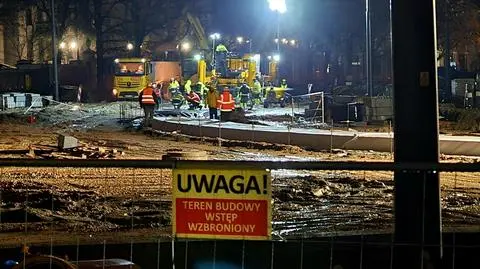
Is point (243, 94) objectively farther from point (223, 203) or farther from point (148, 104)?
point (223, 203)

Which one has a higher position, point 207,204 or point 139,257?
point 207,204

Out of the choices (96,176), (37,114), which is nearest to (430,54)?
(96,176)

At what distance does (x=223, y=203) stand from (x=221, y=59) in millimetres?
39604

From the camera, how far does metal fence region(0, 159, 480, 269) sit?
6.72m

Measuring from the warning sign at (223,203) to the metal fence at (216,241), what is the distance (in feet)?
0.35

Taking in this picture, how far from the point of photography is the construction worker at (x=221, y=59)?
146 ft

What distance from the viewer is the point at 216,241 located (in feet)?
22.8

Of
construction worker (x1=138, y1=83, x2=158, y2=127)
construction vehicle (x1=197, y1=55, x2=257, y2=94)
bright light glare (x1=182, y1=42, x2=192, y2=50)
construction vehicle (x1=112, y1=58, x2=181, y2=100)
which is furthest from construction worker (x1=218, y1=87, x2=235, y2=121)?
bright light glare (x1=182, y1=42, x2=192, y2=50)

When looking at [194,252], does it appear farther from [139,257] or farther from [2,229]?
[2,229]

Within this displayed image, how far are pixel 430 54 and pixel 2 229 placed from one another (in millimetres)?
6912

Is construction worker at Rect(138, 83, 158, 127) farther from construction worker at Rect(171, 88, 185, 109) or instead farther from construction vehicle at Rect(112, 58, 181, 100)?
construction vehicle at Rect(112, 58, 181, 100)

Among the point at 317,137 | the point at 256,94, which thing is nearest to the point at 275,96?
the point at 256,94

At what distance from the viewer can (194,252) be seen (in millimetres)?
8289

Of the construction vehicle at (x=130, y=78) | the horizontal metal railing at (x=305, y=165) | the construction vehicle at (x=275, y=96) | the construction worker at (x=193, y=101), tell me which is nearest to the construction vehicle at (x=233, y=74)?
the construction vehicle at (x=275, y=96)
